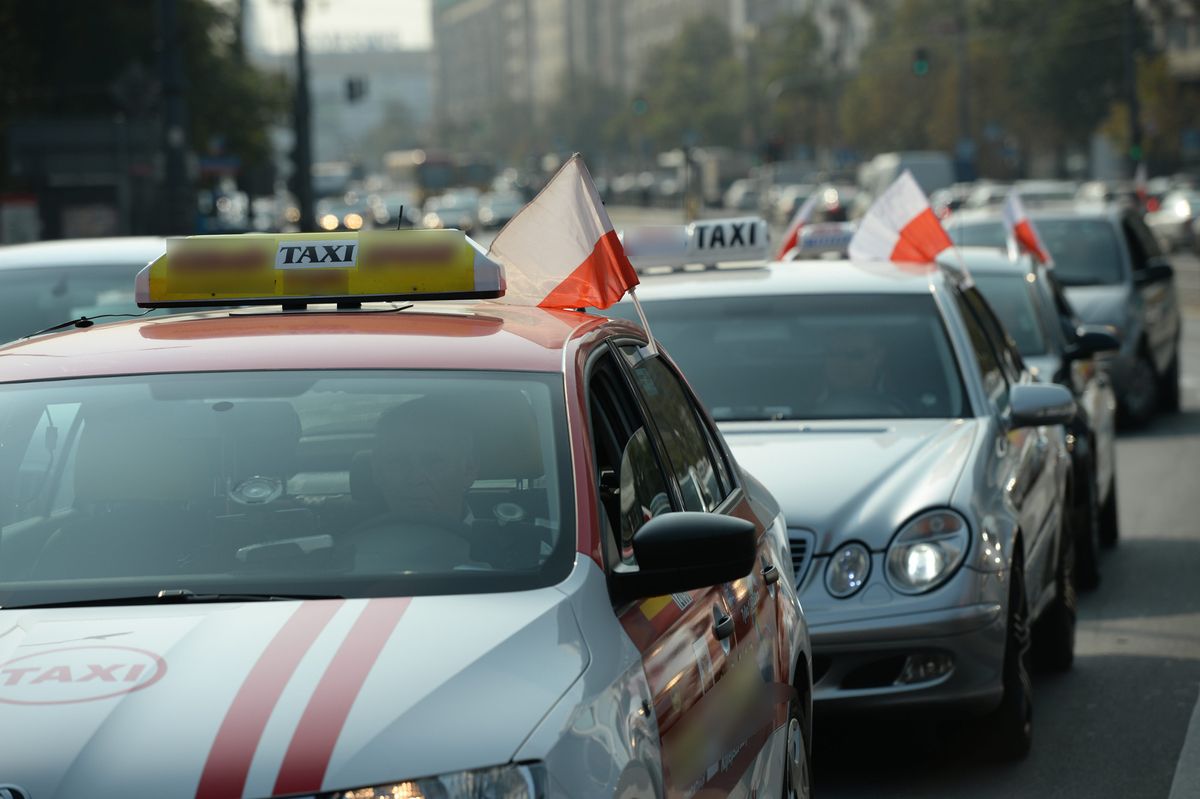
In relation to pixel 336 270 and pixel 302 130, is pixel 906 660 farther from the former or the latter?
pixel 302 130

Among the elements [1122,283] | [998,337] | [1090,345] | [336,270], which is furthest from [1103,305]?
[336,270]

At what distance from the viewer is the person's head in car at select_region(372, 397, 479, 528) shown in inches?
151

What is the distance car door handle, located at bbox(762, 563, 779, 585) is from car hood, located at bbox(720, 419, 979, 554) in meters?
1.52

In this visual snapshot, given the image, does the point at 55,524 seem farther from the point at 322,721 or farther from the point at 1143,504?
the point at 1143,504

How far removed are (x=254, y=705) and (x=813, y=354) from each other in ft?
16.5

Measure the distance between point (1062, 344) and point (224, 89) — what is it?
139 ft

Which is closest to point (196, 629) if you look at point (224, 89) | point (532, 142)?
point (224, 89)

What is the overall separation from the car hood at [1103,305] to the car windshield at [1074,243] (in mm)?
274

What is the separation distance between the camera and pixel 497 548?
371 centimetres

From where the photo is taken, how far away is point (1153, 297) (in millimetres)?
16844

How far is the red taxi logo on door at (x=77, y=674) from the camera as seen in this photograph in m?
3.08

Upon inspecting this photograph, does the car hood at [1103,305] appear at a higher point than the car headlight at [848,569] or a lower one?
lower

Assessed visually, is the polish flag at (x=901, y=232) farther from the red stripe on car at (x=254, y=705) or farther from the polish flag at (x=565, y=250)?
the red stripe on car at (x=254, y=705)

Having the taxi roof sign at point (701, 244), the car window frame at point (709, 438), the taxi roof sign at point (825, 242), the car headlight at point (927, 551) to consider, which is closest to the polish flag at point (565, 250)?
the car window frame at point (709, 438)
